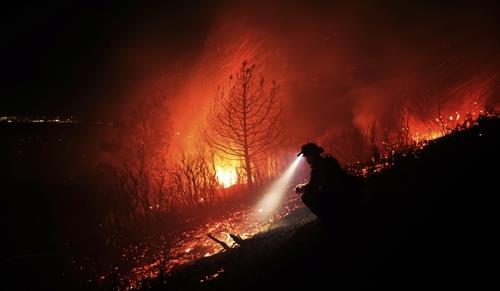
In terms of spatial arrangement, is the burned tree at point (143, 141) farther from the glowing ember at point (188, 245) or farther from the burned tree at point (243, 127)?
the glowing ember at point (188, 245)

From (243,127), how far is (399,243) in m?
15.5

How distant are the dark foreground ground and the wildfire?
1221 cm

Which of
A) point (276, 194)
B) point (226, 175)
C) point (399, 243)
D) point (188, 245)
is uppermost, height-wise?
point (226, 175)

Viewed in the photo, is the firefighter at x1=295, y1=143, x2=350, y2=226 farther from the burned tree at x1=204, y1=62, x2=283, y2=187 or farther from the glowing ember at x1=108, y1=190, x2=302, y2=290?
the burned tree at x1=204, y1=62, x2=283, y2=187

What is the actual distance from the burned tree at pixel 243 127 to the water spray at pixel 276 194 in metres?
1.45

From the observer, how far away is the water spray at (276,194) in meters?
15.4

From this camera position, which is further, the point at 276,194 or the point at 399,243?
the point at 276,194

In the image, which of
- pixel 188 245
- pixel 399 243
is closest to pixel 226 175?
pixel 188 245

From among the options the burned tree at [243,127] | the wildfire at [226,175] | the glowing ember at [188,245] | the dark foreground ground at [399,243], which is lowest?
the dark foreground ground at [399,243]

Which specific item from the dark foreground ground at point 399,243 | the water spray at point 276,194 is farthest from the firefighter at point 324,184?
the water spray at point 276,194

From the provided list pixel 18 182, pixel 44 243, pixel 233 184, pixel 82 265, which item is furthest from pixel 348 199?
pixel 18 182

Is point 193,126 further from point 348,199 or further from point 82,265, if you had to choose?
point 348,199

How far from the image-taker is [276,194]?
17766 mm

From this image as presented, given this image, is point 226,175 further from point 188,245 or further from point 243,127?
point 188,245
